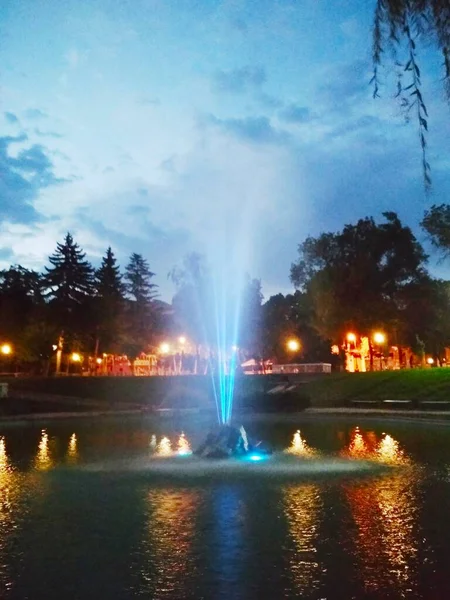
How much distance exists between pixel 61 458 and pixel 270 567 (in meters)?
13.8

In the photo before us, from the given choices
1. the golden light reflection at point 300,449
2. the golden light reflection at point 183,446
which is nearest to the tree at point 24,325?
the golden light reflection at point 183,446

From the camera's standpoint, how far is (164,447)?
24.3 metres

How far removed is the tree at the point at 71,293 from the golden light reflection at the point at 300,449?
167 feet

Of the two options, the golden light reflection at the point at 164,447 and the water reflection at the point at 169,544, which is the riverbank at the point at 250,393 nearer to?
the golden light reflection at the point at 164,447

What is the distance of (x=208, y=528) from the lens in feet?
37.9

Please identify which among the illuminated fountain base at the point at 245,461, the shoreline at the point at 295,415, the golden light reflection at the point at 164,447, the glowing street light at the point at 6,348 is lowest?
the illuminated fountain base at the point at 245,461

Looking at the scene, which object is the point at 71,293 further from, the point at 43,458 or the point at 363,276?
the point at 43,458

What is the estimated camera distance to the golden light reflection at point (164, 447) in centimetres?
2248

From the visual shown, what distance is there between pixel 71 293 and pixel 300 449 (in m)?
58.2

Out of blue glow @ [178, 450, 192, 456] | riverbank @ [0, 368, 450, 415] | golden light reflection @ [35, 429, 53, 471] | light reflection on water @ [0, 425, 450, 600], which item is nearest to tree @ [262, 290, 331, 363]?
riverbank @ [0, 368, 450, 415]

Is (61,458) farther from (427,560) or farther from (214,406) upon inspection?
(214,406)

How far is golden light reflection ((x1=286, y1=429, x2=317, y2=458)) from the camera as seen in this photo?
2158cm

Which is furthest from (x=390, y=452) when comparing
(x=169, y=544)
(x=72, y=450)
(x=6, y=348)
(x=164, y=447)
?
(x=6, y=348)

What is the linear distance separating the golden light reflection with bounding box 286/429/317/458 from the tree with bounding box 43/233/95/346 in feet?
167
